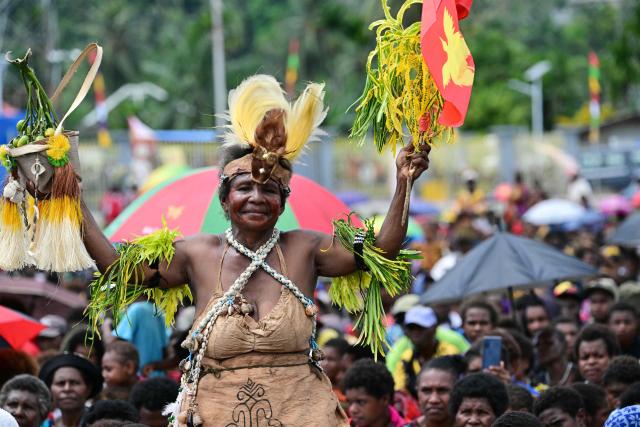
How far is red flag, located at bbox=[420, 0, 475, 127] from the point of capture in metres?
4.91

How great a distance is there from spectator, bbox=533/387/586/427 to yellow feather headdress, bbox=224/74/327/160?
2.69 m

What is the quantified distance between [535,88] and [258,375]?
4515 cm

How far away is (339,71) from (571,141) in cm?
2263

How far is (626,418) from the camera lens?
534 cm

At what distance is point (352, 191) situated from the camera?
3491 centimetres

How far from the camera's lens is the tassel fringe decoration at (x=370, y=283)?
16.9ft

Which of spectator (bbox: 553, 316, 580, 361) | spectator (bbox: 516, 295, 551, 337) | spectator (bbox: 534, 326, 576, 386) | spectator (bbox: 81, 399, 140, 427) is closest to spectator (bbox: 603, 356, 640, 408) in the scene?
spectator (bbox: 534, 326, 576, 386)

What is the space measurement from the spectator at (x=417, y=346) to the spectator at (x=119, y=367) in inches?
72.0

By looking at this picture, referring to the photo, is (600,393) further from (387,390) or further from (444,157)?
(444,157)

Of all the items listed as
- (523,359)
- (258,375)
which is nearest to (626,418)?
(258,375)

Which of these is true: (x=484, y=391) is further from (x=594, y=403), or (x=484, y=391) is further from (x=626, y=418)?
(x=626, y=418)

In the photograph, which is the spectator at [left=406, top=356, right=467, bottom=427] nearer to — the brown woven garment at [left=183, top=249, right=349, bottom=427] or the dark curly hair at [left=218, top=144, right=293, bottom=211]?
the brown woven garment at [left=183, top=249, right=349, bottom=427]

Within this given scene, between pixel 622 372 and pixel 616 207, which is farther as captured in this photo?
pixel 616 207

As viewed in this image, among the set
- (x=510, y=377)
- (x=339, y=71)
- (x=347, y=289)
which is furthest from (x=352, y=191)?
(x=347, y=289)
